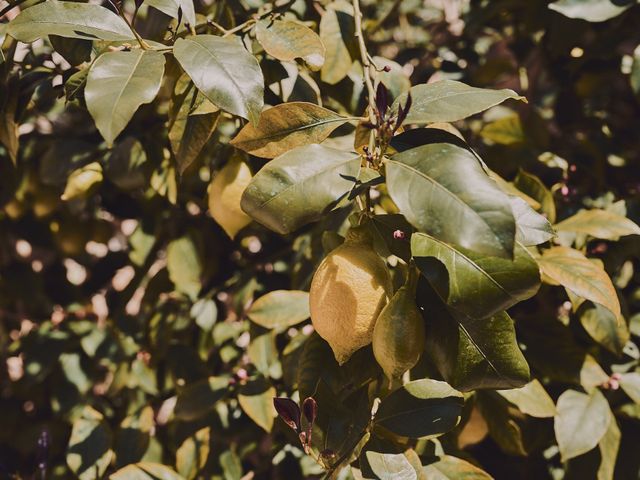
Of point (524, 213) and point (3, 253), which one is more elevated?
point (524, 213)

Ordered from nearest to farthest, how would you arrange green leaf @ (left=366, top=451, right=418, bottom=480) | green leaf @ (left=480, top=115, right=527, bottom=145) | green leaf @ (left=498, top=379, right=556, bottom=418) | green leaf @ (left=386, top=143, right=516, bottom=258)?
green leaf @ (left=386, top=143, right=516, bottom=258) → green leaf @ (left=366, top=451, right=418, bottom=480) → green leaf @ (left=498, top=379, right=556, bottom=418) → green leaf @ (left=480, top=115, right=527, bottom=145)

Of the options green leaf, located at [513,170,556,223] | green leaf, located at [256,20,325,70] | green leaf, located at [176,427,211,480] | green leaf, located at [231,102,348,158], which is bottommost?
green leaf, located at [176,427,211,480]

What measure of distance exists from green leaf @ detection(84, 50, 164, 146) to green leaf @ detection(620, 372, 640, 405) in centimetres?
77

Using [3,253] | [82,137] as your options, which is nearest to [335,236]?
[82,137]

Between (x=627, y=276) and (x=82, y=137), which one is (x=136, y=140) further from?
(x=627, y=276)

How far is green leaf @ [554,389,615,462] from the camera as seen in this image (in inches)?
34.3

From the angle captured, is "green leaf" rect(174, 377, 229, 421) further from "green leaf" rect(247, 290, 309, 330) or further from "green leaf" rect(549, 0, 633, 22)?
"green leaf" rect(549, 0, 633, 22)

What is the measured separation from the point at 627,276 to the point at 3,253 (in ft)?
4.28

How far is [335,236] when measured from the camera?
78 cm

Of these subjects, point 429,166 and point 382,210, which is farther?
point 382,210

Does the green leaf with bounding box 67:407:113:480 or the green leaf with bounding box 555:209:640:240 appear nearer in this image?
the green leaf with bounding box 555:209:640:240

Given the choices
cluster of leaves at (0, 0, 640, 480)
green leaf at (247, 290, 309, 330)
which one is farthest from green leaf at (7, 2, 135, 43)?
green leaf at (247, 290, 309, 330)

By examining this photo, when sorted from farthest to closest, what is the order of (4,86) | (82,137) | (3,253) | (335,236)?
(3,253)
(82,137)
(4,86)
(335,236)

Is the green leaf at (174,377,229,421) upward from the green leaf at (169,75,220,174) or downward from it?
downward
